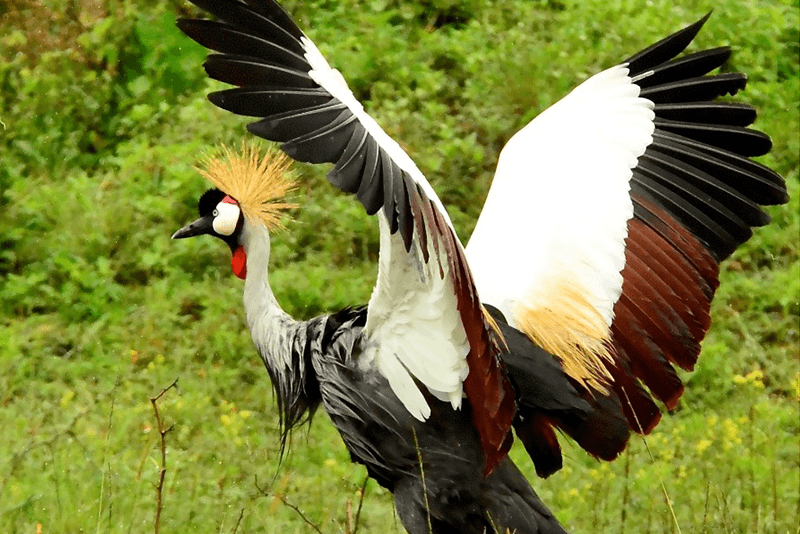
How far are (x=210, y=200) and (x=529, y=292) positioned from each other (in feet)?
3.19

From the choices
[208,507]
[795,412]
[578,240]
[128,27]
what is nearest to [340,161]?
[578,240]

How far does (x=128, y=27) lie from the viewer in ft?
21.0

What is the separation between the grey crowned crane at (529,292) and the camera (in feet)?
10.2

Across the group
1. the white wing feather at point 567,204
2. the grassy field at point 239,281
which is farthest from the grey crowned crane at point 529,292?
the grassy field at point 239,281

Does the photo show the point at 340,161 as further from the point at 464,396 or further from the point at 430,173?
the point at 430,173

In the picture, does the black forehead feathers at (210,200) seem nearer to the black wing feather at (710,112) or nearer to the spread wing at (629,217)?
the spread wing at (629,217)

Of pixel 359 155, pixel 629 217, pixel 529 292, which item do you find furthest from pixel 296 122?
pixel 629 217

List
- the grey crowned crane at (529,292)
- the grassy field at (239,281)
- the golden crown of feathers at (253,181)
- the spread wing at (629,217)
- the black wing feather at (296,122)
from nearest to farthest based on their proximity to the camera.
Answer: the black wing feather at (296,122), the grey crowned crane at (529,292), the spread wing at (629,217), the golden crown of feathers at (253,181), the grassy field at (239,281)

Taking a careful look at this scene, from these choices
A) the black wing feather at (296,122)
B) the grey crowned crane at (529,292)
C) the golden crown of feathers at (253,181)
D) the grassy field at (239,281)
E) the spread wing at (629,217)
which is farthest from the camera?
the grassy field at (239,281)

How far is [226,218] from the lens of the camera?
3.71m

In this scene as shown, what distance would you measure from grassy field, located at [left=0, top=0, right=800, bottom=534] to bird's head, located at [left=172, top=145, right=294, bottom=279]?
0.60 m

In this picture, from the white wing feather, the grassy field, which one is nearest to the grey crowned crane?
the white wing feather

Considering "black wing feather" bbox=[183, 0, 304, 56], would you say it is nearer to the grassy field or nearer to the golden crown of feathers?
the golden crown of feathers

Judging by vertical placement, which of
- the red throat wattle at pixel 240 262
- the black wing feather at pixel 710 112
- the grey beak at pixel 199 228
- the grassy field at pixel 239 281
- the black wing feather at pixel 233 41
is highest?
the black wing feather at pixel 233 41
